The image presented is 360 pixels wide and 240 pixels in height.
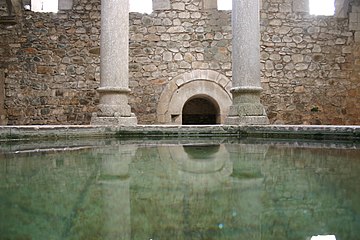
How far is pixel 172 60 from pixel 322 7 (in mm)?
3684

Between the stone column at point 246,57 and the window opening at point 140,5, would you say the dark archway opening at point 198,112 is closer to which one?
the window opening at point 140,5

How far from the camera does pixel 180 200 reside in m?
1.14

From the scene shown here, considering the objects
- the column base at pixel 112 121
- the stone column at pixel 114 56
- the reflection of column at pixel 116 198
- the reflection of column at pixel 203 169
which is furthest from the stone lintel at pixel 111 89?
the reflection of column at pixel 116 198

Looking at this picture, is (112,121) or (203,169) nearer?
(203,169)

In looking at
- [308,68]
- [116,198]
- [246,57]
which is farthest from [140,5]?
[116,198]

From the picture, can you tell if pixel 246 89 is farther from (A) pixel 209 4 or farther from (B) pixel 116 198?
(B) pixel 116 198

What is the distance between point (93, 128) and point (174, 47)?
3.75 meters

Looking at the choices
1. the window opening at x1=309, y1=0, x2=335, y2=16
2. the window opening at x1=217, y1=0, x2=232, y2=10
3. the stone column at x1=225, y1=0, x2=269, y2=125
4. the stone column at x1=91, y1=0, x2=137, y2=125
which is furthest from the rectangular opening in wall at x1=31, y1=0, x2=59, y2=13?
the window opening at x1=309, y1=0, x2=335, y2=16

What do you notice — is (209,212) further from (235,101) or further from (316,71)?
(316,71)

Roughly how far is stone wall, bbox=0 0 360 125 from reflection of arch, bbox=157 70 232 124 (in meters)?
0.14

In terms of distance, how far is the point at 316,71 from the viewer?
25.7 feet

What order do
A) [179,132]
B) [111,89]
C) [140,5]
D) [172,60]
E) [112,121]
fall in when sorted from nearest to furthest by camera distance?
[179,132], [112,121], [111,89], [172,60], [140,5]

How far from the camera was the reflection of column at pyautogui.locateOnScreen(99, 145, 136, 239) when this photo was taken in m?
0.88

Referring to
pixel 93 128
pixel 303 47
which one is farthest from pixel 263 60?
pixel 93 128
